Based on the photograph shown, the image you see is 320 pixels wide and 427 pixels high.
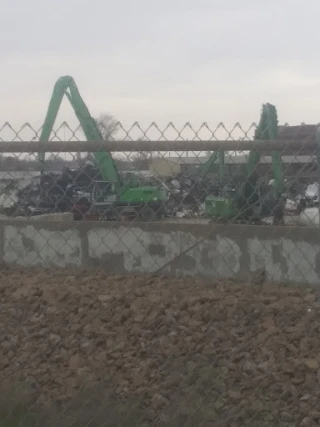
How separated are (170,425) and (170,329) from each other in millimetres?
1083

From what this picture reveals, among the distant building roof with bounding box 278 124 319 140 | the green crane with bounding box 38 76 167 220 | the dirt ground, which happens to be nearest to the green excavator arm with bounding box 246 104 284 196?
the distant building roof with bounding box 278 124 319 140

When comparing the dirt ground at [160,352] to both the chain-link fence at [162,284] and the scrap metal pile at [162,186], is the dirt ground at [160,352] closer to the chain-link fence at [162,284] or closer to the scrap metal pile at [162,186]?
the chain-link fence at [162,284]

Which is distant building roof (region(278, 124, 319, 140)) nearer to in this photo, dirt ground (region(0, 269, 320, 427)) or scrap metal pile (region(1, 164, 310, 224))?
scrap metal pile (region(1, 164, 310, 224))

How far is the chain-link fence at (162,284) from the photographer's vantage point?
3.71 metres

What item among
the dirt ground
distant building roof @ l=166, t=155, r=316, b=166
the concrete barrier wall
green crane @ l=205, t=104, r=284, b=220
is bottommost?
the dirt ground

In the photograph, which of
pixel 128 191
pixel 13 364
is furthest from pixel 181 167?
pixel 13 364

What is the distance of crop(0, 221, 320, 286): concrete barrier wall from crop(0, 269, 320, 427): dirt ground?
0.16m

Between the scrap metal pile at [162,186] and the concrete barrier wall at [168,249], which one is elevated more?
the scrap metal pile at [162,186]

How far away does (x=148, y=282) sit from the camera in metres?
5.77

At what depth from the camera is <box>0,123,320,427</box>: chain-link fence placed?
3.71 meters

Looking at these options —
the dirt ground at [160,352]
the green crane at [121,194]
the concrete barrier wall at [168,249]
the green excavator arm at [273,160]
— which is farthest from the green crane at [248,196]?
the dirt ground at [160,352]

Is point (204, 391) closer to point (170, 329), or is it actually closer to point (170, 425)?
point (170, 425)

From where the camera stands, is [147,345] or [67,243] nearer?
[147,345]

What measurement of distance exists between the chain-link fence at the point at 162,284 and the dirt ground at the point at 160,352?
0.01m
